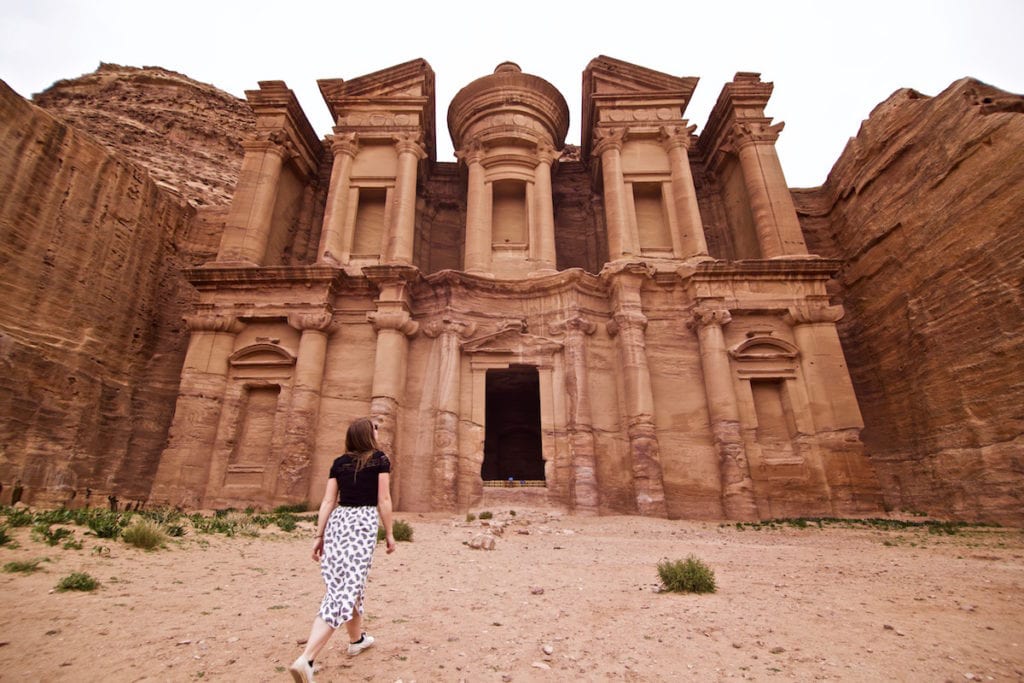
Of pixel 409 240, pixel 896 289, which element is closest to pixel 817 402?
pixel 896 289

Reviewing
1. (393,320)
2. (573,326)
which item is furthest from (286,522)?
(573,326)

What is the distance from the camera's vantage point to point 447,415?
13758 mm

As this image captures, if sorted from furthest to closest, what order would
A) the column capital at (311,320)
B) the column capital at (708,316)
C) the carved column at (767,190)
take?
the carved column at (767,190)
the column capital at (311,320)
the column capital at (708,316)

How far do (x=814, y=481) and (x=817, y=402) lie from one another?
7.24 feet

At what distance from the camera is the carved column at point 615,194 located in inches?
651

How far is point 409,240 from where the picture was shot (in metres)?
16.7

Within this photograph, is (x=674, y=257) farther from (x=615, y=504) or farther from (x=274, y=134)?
(x=274, y=134)

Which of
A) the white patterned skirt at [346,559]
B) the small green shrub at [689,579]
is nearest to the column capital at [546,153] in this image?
the small green shrub at [689,579]

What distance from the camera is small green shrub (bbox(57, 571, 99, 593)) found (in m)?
4.62

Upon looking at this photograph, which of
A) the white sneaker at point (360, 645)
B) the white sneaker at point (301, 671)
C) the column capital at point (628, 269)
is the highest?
the column capital at point (628, 269)

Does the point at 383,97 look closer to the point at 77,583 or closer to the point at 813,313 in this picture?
the point at 813,313

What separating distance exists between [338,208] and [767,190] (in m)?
14.8

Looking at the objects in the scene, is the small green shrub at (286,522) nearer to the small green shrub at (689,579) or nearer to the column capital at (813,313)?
the small green shrub at (689,579)

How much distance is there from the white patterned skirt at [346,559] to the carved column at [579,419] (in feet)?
32.0
